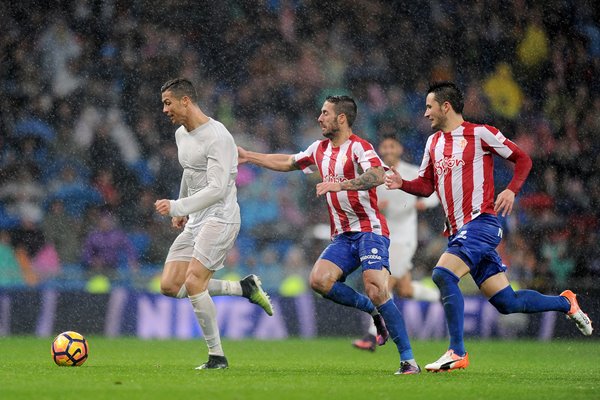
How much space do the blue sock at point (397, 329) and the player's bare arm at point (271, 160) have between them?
150 centimetres

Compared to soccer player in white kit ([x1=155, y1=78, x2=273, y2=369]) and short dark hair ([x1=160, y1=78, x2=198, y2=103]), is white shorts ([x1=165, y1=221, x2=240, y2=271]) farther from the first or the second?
short dark hair ([x1=160, y1=78, x2=198, y2=103])

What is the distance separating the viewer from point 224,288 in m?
8.88

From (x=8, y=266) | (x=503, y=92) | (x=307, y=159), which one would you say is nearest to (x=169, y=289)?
(x=307, y=159)

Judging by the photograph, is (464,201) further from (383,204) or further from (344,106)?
(383,204)

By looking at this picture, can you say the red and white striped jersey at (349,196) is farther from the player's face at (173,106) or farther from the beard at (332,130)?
the player's face at (173,106)

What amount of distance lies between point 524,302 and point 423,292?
4881 millimetres

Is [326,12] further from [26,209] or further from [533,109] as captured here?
[26,209]

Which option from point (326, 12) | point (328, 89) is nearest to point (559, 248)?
point (328, 89)

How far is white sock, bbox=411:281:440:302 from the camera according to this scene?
1243 cm

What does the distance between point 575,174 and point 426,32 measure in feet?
10.8

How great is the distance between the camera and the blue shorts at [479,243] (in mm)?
7738

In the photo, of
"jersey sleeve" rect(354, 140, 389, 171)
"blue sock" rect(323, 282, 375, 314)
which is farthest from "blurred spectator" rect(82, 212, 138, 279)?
"jersey sleeve" rect(354, 140, 389, 171)

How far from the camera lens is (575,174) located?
50.9 feet

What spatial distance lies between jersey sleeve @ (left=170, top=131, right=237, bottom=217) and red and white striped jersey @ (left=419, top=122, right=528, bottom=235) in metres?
1.46
